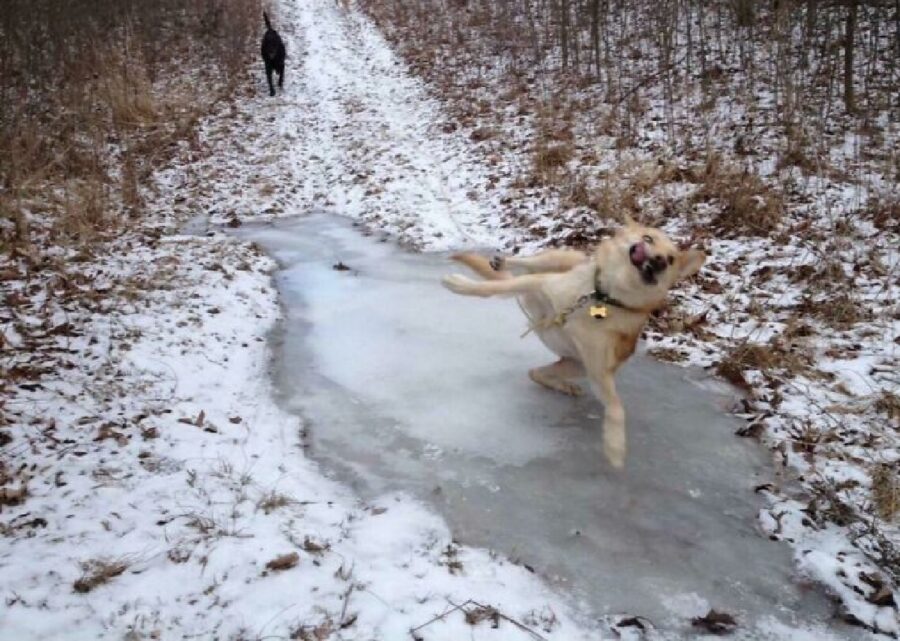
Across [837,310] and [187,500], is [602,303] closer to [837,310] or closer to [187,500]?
[187,500]

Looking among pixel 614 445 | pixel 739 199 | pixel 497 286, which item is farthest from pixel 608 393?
pixel 739 199

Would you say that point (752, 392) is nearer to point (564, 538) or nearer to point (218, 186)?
point (564, 538)

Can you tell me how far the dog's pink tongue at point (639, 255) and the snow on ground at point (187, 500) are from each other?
147cm

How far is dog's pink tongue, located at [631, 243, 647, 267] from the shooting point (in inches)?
124

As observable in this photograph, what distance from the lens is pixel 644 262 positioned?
3158 millimetres

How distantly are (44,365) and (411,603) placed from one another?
2.90 meters

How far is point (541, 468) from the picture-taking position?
3.57m

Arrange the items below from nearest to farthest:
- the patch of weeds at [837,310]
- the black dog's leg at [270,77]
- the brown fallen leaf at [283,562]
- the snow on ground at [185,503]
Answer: the snow on ground at [185,503], the brown fallen leaf at [283,562], the patch of weeds at [837,310], the black dog's leg at [270,77]

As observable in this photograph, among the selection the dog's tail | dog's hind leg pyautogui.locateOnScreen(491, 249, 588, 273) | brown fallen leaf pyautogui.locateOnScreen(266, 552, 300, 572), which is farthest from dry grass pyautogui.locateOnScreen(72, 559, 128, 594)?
dog's hind leg pyautogui.locateOnScreen(491, 249, 588, 273)

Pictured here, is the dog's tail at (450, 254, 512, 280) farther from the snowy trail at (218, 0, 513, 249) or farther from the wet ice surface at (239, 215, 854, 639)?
the snowy trail at (218, 0, 513, 249)

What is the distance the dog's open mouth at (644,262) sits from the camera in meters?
3.15

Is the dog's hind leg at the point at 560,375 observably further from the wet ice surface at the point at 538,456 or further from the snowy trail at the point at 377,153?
the snowy trail at the point at 377,153

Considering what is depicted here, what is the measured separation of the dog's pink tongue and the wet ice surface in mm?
1184

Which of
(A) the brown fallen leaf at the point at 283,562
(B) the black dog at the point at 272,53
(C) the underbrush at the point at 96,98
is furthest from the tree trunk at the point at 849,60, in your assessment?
(B) the black dog at the point at 272,53
